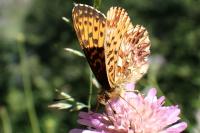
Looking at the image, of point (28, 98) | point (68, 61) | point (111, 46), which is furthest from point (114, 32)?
point (68, 61)

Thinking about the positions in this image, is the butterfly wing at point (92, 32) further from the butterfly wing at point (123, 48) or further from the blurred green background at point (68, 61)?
the blurred green background at point (68, 61)

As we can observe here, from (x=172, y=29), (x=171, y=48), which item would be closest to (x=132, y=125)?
(x=171, y=48)

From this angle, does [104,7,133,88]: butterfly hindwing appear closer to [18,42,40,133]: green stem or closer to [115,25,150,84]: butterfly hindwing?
[115,25,150,84]: butterfly hindwing

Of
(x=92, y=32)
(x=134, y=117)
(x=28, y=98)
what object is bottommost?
(x=134, y=117)

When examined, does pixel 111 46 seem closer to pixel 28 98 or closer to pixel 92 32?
pixel 92 32

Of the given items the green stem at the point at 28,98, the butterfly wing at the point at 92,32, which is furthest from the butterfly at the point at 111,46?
the green stem at the point at 28,98
